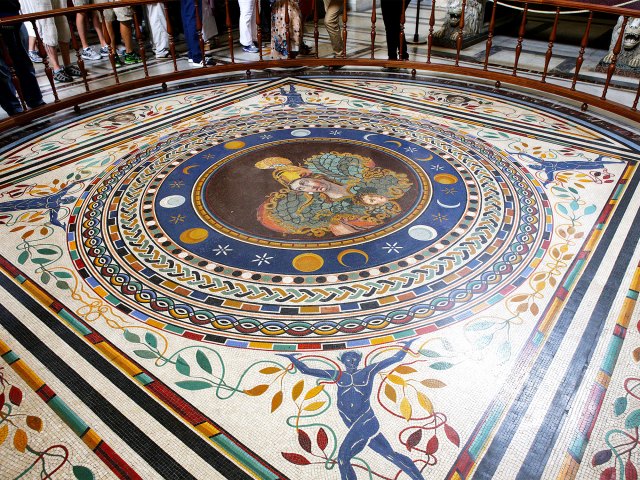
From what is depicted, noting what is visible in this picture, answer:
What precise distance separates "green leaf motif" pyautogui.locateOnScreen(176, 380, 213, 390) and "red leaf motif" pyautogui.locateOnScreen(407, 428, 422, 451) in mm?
704

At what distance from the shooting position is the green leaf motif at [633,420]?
1.56 metres

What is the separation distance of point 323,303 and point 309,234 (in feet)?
1.64

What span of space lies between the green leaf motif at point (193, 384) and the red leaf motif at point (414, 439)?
0.70m

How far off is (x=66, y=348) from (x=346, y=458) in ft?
3.83

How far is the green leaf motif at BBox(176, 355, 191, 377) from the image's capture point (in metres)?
1.79

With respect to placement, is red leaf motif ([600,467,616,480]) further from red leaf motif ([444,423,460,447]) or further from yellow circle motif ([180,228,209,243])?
yellow circle motif ([180,228,209,243])

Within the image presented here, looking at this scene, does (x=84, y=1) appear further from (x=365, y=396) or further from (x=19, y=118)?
(x=365, y=396)

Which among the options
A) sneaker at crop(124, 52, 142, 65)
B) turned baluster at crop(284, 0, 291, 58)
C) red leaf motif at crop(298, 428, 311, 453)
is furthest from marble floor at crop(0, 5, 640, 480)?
sneaker at crop(124, 52, 142, 65)

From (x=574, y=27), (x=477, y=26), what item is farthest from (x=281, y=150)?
(x=574, y=27)

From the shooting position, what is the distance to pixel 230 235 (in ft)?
8.17

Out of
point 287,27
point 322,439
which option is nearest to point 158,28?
point 287,27

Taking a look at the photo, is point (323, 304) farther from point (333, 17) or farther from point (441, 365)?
point (333, 17)

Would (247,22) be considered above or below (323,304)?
above

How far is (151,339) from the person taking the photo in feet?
6.33
